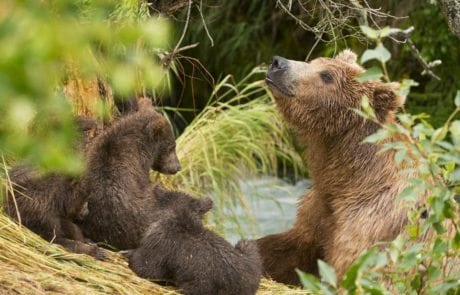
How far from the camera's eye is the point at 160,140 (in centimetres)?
516

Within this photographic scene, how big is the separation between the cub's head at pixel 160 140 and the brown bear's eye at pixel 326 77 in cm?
93

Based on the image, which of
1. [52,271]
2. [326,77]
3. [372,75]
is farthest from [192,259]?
[372,75]

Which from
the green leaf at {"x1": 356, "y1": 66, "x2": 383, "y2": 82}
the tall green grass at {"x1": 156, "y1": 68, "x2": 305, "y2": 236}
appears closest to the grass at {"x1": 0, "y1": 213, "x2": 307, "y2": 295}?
the green leaf at {"x1": 356, "y1": 66, "x2": 383, "y2": 82}

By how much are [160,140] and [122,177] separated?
1.35ft

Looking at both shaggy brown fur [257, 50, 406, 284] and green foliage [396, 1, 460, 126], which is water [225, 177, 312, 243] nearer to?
green foliage [396, 1, 460, 126]

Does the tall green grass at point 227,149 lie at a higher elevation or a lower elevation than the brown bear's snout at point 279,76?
lower

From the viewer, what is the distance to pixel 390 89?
514cm

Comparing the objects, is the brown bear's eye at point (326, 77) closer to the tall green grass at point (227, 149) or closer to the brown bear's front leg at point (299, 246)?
the brown bear's front leg at point (299, 246)

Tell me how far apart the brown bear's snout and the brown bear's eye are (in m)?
0.23

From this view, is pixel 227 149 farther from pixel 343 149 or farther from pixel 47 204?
pixel 47 204

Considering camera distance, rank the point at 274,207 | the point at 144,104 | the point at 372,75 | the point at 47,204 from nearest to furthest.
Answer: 1. the point at 372,75
2. the point at 47,204
3. the point at 144,104
4. the point at 274,207

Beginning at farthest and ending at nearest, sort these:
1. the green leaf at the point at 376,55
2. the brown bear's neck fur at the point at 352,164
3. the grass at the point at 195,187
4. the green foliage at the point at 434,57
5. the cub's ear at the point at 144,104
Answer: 1. the green foliage at the point at 434,57
2. the cub's ear at the point at 144,104
3. the brown bear's neck fur at the point at 352,164
4. the grass at the point at 195,187
5. the green leaf at the point at 376,55

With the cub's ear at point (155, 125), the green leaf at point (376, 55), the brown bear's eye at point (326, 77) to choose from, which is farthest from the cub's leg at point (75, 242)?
the green leaf at point (376, 55)

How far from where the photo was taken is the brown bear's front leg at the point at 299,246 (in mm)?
5598
